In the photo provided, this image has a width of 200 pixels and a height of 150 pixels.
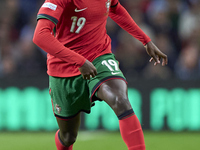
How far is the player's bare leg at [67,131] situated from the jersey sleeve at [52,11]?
3.78 ft

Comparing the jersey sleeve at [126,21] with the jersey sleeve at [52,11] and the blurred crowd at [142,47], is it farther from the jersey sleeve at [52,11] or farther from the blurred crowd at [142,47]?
the blurred crowd at [142,47]

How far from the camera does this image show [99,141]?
721 cm

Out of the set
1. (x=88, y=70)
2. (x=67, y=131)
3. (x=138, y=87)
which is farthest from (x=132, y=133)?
(x=138, y=87)

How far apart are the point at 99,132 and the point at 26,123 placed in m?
1.38

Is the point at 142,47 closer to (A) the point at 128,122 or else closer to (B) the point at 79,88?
(B) the point at 79,88

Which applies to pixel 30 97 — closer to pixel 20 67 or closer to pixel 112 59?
pixel 20 67

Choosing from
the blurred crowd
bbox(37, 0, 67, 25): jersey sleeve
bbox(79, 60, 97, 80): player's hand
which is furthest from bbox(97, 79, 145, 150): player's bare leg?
the blurred crowd

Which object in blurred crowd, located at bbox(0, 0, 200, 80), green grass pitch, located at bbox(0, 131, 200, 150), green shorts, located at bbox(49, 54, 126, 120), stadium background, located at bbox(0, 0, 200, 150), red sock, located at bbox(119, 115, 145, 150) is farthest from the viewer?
blurred crowd, located at bbox(0, 0, 200, 80)

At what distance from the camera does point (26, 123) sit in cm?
823

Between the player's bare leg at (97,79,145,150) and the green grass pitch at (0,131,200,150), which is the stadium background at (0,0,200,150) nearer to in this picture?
the green grass pitch at (0,131,200,150)

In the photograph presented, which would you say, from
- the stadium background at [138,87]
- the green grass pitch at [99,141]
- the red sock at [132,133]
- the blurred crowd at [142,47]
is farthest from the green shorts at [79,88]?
the blurred crowd at [142,47]

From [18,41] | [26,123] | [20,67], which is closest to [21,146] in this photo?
[26,123]

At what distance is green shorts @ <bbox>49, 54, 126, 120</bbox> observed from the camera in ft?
12.8

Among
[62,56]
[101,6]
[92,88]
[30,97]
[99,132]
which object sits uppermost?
[101,6]
